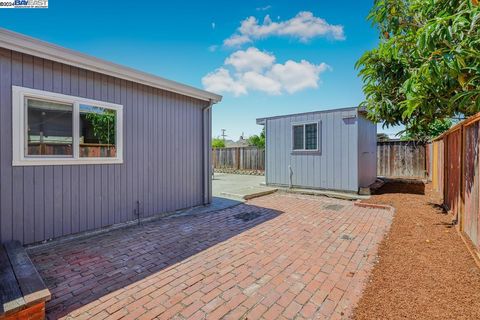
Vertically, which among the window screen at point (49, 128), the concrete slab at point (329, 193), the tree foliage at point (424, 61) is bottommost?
the concrete slab at point (329, 193)

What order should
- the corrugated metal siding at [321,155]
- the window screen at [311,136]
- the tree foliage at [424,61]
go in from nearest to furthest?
the tree foliage at [424,61] < the corrugated metal siding at [321,155] < the window screen at [311,136]

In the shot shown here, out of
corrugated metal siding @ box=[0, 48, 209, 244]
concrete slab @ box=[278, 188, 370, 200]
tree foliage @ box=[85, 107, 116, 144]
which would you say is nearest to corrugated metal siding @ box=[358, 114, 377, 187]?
concrete slab @ box=[278, 188, 370, 200]

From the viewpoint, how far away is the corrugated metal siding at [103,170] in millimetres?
3234

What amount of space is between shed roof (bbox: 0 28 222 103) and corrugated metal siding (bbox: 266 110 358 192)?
449cm

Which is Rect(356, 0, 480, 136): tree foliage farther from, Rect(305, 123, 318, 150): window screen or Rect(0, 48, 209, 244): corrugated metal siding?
Rect(0, 48, 209, 244): corrugated metal siding

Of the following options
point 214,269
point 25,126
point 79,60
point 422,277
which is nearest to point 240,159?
point 79,60

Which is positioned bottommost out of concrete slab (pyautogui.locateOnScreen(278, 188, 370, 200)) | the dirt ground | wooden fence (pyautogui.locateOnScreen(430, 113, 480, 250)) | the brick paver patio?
the brick paver patio

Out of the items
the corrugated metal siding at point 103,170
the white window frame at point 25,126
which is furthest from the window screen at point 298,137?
the white window frame at point 25,126

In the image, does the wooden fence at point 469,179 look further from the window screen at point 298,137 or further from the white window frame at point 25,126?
the white window frame at point 25,126

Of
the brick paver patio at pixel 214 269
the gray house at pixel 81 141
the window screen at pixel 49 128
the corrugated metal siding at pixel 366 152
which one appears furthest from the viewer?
the corrugated metal siding at pixel 366 152

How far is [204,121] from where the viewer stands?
621cm

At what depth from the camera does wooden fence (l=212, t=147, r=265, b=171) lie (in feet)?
48.3

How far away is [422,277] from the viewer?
255cm

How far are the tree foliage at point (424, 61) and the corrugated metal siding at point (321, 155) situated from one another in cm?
219
